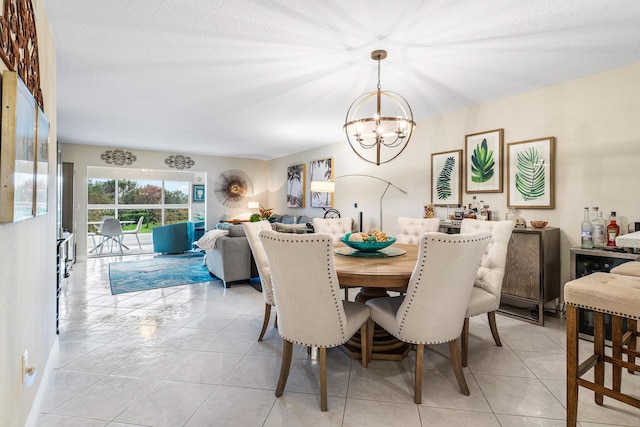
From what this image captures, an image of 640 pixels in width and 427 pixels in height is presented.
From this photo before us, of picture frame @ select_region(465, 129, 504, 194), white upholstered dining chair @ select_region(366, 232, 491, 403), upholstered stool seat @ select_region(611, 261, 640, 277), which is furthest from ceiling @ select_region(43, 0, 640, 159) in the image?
upholstered stool seat @ select_region(611, 261, 640, 277)

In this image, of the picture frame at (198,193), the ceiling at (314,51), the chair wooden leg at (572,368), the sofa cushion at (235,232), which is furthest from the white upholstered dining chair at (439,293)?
the picture frame at (198,193)

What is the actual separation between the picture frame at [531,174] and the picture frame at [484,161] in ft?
0.37

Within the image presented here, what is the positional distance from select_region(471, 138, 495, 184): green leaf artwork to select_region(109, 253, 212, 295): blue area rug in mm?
3868

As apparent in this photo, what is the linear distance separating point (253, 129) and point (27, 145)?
13.4 ft

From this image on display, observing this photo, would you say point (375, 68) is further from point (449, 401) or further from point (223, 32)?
point (449, 401)

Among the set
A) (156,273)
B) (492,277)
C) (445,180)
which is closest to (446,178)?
(445,180)

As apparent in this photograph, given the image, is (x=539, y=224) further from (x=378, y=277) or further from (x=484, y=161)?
(x=378, y=277)

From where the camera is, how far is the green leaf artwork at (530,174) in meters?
3.33

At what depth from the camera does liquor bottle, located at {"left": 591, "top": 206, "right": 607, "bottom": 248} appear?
281 centimetres

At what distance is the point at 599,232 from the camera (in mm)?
2824

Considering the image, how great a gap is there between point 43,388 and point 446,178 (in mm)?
4213

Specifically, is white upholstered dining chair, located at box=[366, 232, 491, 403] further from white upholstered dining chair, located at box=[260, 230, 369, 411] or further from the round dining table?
white upholstered dining chair, located at box=[260, 230, 369, 411]

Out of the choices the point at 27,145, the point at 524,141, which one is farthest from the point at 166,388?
the point at 524,141

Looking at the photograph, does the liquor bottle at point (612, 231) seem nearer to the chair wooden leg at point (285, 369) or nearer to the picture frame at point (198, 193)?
the chair wooden leg at point (285, 369)
